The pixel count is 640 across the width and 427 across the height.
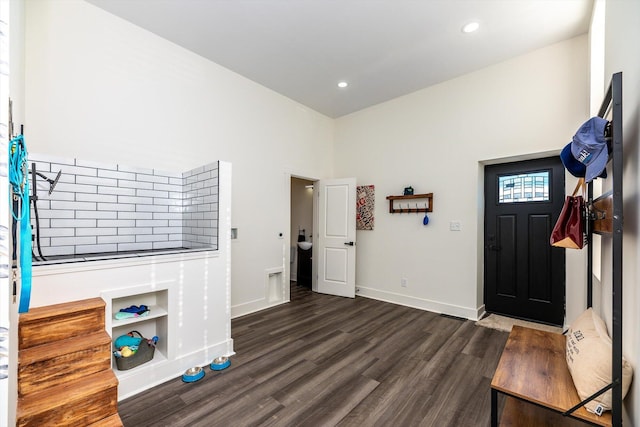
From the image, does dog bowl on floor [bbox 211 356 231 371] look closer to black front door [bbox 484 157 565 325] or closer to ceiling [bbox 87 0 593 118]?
ceiling [bbox 87 0 593 118]

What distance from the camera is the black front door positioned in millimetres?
3215

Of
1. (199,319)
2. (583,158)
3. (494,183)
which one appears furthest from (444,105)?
(199,319)

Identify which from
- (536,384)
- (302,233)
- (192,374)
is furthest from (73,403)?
(302,233)

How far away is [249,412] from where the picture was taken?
1.80m

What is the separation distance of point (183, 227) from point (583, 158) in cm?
327

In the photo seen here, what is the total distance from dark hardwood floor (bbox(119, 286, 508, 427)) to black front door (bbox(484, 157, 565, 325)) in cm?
71

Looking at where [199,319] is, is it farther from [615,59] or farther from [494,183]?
[494,183]

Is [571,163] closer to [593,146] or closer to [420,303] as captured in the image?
[593,146]

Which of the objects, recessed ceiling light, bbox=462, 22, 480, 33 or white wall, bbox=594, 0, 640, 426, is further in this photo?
recessed ceiling light, bbox=462, 22, 480, 33

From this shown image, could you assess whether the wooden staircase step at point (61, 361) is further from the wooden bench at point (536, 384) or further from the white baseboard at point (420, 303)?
the white baseboard at point (420, 303)

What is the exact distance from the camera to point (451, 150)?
3.77 meters

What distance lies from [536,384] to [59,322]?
2.63 meters

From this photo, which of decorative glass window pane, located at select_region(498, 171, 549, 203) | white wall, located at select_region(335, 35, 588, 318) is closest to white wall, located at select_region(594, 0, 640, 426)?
white wall, located at select_region(335, 35, 588, 318)

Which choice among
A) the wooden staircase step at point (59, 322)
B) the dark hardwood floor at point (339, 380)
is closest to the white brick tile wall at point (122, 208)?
the wooden staircase step at point (59, 322)
